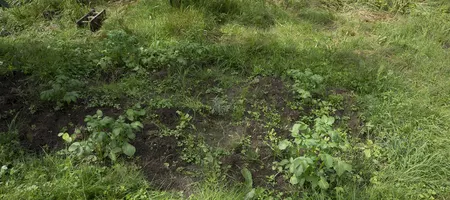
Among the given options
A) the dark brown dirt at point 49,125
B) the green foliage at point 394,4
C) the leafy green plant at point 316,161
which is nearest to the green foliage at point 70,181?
the dark brown dirt at point 49,125

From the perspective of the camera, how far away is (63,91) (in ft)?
10.9

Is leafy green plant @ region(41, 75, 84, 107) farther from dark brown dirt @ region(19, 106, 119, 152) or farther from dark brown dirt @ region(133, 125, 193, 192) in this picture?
dark brown dirt @ region(133, 125, 193, 192)

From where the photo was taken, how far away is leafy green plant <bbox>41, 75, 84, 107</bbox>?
3.21 m

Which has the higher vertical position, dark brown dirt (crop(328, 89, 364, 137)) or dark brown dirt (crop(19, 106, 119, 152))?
dark brown dirt (crop(19, 106, 119, 152))

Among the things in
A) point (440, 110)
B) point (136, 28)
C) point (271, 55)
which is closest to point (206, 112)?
point (271, 55)

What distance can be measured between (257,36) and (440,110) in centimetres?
224

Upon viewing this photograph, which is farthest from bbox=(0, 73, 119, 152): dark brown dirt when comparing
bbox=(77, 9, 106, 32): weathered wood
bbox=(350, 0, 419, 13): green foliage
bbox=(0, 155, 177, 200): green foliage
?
bbox=(350, 0, 419, 13): green foliage

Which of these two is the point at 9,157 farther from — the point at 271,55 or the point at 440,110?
the point at 440,110

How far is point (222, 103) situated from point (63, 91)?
1.49m

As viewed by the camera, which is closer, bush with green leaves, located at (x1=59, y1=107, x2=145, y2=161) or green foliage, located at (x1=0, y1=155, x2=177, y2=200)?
green foliage, located at (x1=0, y1=155, x2=177, y2=200)

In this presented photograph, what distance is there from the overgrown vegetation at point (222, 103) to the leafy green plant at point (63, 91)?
0.01 m

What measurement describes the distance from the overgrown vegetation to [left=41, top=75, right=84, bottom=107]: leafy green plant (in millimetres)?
13

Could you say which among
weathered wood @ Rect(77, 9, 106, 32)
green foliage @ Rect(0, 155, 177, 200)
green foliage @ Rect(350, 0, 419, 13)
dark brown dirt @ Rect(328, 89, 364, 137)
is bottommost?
dark brown dirt @ Rect(328, 89, 364, 137)

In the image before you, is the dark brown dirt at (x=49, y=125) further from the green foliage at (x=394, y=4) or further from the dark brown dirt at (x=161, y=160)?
the green foliage at (x=394, y=4)
